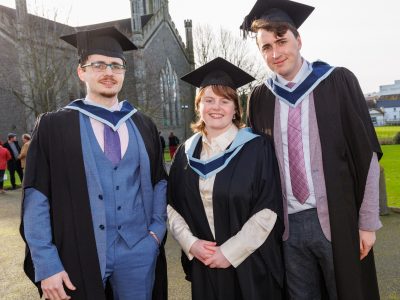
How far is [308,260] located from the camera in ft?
7.93

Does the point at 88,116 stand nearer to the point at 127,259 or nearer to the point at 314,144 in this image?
the point at 127,259

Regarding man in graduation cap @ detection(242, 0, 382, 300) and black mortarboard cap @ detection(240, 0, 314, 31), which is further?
black mortarboard cap @ detection(240, 0, 314, 31)

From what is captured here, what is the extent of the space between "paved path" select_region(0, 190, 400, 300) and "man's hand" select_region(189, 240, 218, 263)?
1.52 meters

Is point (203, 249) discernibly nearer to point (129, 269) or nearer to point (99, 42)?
point (129, 269)

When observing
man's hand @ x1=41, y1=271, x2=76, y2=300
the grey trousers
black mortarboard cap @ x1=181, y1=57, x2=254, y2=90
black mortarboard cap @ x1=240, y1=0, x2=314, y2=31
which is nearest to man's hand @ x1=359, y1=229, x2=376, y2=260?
the grey trousers

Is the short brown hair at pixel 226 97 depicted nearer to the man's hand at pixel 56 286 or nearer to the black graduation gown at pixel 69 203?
the black graduation gown at pixel 69 203

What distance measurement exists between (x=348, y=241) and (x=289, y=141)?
72 centimetres

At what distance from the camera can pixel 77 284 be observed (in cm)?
222

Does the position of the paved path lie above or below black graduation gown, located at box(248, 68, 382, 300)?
below

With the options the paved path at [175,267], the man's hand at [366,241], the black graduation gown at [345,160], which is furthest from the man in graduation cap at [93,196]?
the paved path at [175,267]

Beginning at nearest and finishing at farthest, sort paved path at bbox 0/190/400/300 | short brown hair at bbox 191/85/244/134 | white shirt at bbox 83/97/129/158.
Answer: white shirt at bbox 83/97/129/158 → short brown hair at bbox 191/85/244/134 → paved path at bbox 0/190/400/300

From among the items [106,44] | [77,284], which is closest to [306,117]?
[106,44]

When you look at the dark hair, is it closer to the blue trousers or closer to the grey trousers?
the grey trousers

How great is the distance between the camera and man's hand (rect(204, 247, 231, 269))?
2.30 m
